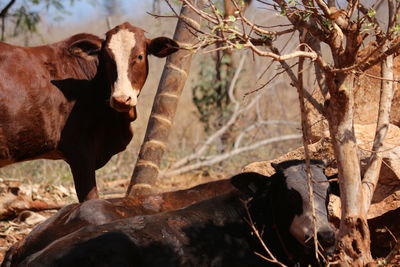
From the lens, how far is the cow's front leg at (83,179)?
22.3ft

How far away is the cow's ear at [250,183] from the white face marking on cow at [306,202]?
0.69 ft

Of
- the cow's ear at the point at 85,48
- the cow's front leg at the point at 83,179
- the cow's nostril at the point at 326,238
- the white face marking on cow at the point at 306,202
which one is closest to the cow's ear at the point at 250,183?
the white face marking on cow at the point at 306,202

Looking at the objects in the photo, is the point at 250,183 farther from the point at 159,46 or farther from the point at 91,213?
the point at 159,46

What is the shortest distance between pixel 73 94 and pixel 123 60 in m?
0.74

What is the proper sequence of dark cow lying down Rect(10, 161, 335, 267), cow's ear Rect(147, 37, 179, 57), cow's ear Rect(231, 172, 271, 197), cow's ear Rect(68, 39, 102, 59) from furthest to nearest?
cow's ear Rect(68, 39, 102, 59) < cow's ear Rect(147, 37, 179, 57) < cow's ear Rect(231, 172, 271, 197) < dark cow lying down Rect(10, 161, 335, 267)

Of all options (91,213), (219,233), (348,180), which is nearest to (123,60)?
(91,213)

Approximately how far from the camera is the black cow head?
14.5ft

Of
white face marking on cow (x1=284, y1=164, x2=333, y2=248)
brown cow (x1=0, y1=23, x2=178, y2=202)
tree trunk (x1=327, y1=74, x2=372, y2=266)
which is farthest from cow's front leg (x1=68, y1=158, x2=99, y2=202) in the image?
tree trunk (x1=327, y1=74, x2=372, y2=266)

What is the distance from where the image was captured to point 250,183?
481cm

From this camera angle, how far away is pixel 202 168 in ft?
38.3

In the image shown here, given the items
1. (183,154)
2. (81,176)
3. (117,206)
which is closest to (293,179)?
(117,206)

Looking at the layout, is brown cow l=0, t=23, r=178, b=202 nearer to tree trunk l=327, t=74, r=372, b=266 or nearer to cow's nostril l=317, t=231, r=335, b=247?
cow's nostril l=317, t=231, r=335, b=247

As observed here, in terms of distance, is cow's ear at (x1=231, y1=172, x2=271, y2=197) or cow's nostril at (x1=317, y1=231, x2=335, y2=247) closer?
cow's nostril at (x1=317, y1=231, x2=335, y2=247)

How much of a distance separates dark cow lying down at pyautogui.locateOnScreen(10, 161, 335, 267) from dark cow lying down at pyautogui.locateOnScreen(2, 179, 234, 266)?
0.51 m
